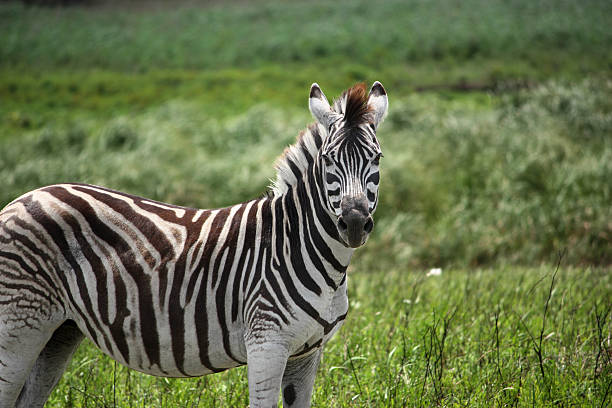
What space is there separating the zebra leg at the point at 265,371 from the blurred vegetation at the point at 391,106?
4885 millimetres

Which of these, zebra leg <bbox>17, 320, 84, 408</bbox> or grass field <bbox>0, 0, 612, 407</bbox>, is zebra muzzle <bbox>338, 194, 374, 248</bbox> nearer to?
grass field <bbox>0, 0, 612, 407</bbox>

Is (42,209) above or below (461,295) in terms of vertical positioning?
above

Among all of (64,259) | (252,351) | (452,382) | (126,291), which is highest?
(64,259)

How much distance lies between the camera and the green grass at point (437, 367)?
3.68 metres

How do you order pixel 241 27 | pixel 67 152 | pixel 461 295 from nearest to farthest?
1. pixel 461 295
2. pixel 67 152
3. pixel 241 27

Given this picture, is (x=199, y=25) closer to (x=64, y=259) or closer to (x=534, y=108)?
(x=534, y=108)

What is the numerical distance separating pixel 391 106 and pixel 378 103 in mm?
14048

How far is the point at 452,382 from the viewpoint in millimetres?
3906

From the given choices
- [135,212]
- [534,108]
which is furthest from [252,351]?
[534,108]

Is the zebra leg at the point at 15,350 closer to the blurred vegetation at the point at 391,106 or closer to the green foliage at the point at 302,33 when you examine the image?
the blurred vegetation at the point at 391,106

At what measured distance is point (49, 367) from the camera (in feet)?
10.7

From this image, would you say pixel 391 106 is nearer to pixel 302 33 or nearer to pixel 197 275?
pixel 302 33

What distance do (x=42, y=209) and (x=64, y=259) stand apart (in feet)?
0.99

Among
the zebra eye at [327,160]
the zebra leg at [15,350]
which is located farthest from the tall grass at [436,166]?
the zebra leg at [15,350]
